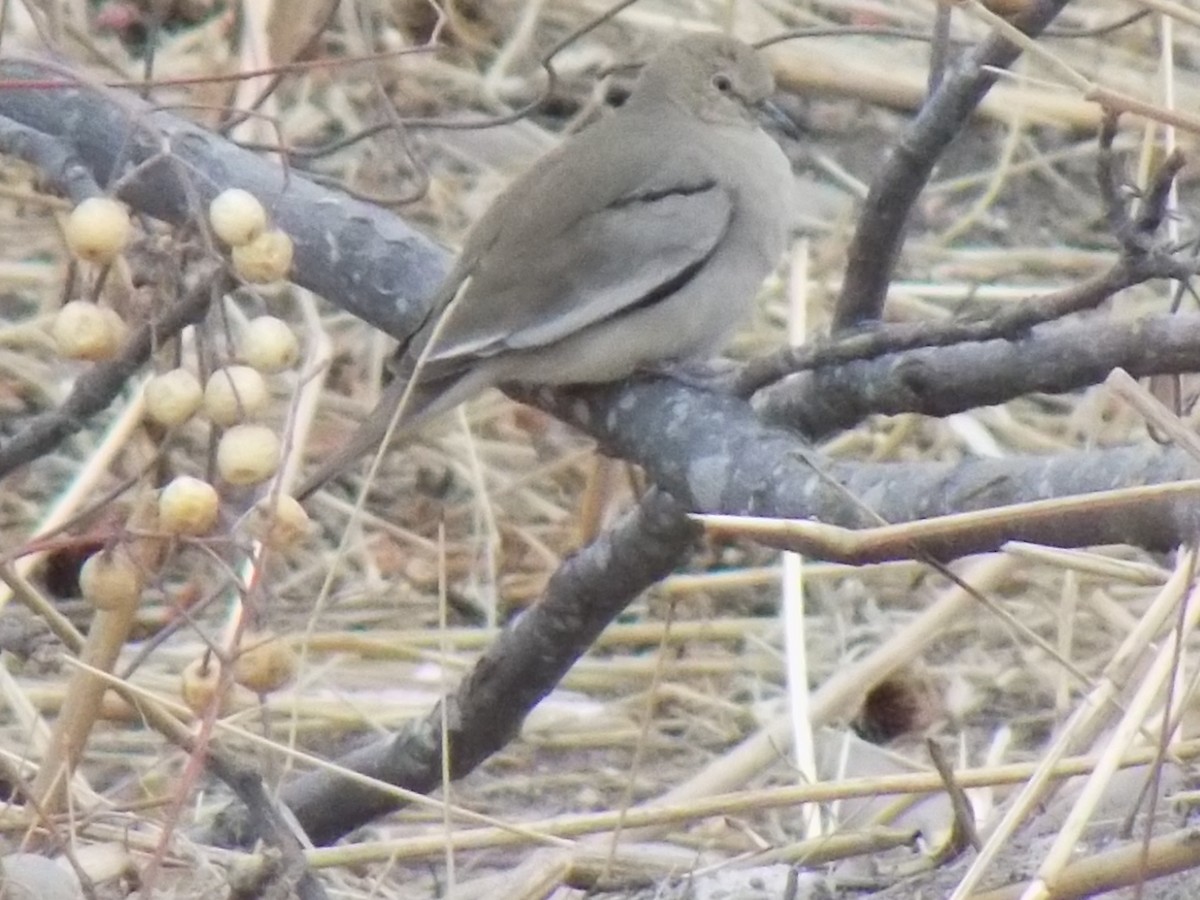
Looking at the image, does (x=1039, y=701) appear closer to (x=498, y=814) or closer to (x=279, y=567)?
(x=498, y=814)

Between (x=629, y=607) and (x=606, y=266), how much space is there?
0.94 meters

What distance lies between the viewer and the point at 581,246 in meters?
2.98

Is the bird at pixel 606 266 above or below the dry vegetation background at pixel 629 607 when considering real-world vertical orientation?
above

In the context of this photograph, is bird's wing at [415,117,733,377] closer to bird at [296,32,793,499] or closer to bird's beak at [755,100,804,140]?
bird at [296,32,793,499]

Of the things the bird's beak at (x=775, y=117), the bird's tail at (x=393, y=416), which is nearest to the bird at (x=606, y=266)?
the bird's tail at (x=393, y=416)

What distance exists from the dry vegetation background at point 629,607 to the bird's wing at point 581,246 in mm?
202

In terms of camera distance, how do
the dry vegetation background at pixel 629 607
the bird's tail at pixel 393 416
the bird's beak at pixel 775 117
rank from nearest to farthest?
1. the dry vegetation background at pixel 629 607
2. the bird's tail at pixel 393 416
3. the bird's beak at pixel 775 117

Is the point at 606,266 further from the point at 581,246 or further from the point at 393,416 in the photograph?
the point at 393,416

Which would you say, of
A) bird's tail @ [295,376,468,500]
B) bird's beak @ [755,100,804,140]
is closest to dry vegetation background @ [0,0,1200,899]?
bird's tail @ [295,376,468,500]

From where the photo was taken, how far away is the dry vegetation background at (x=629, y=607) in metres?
1.81

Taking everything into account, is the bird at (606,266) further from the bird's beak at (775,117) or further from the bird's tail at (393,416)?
the bird's beak at (775,117)

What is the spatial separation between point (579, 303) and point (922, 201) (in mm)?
2349

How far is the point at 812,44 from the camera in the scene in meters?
5.33

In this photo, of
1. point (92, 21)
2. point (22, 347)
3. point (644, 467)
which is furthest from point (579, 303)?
point (92, 21)
